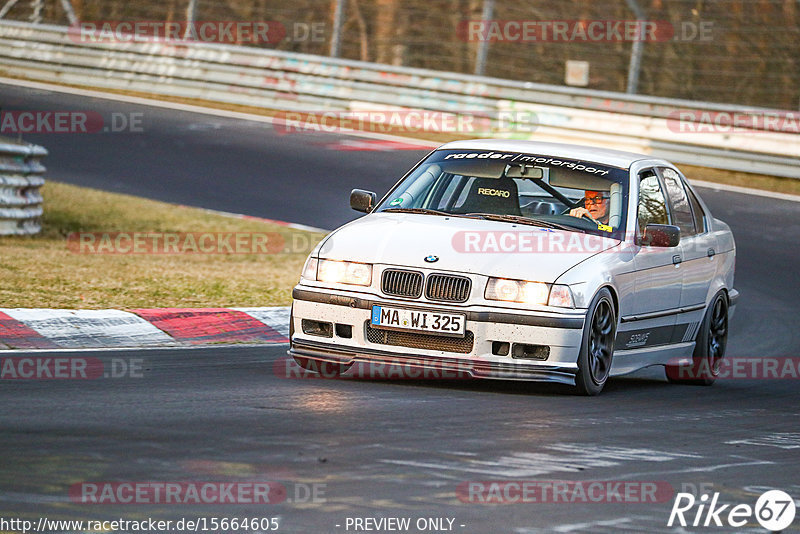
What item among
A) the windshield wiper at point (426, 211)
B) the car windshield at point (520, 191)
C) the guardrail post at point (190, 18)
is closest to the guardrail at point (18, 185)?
the car windshield at point (520, 191)

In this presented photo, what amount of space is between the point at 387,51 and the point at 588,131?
14.3 metres

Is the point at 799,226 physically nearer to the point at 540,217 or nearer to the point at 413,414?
the point at 540,217

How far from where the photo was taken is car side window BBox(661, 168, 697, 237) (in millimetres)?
9508

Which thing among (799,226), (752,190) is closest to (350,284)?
(799,226)

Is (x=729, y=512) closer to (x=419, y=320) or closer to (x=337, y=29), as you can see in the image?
(x=419, y=320)

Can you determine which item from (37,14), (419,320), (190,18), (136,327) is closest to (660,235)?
(419,320)

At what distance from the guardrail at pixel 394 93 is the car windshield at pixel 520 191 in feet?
38.8

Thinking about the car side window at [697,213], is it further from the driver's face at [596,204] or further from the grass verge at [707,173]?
the grass verge at [707,173]

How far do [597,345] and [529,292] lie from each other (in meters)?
0.64

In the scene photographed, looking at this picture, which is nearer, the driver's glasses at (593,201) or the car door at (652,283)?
the car door at (652,283)

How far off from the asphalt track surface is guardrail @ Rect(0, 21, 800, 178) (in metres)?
9.96

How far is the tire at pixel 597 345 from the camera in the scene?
309 inches

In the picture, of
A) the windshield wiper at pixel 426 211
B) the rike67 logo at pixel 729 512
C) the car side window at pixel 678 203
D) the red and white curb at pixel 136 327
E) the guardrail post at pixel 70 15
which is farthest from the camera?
the guardrail post at pixel 70 15

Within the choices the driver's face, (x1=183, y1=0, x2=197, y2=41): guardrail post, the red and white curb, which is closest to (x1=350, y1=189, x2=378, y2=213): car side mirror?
the driver's face
